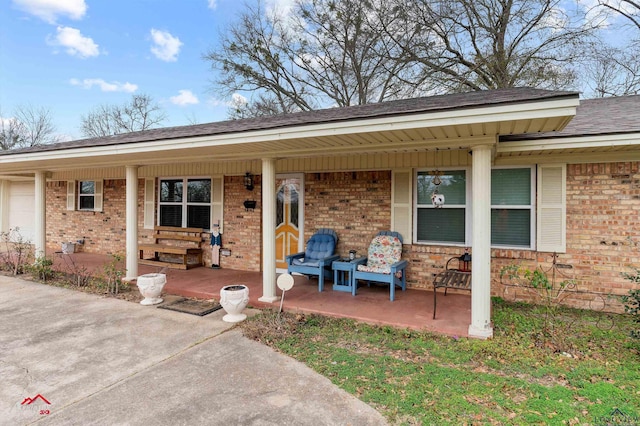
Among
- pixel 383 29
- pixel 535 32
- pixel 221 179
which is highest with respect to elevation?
pixel 383 29

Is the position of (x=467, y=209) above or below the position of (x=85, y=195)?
below

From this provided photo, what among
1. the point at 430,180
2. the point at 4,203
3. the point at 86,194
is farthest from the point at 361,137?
the point at 4,203

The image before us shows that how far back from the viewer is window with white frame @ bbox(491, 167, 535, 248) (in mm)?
5449

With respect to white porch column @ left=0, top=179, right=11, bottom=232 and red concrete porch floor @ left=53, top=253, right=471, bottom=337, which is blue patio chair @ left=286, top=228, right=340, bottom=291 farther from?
white porch column @ left=0, top=179, right=11, bottom=232

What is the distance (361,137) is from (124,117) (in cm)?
2570

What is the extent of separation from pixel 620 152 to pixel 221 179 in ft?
23.5

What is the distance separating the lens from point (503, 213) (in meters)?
5.61

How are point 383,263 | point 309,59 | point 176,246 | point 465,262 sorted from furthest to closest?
point 309,59
point 176,246
point 383,263
point 465,262

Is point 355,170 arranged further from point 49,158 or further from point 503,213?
point 49,158

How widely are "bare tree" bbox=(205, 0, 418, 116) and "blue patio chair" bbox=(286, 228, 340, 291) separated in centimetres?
883

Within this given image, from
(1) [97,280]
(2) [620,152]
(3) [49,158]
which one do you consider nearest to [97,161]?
(3) [49,158]

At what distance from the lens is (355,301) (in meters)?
5.35

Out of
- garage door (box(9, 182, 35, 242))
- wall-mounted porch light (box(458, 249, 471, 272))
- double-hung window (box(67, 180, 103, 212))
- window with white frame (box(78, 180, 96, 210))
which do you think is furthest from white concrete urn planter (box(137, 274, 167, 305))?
garage door (box(9, 182, 35, 242))

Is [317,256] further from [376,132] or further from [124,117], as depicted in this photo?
[124,117]
